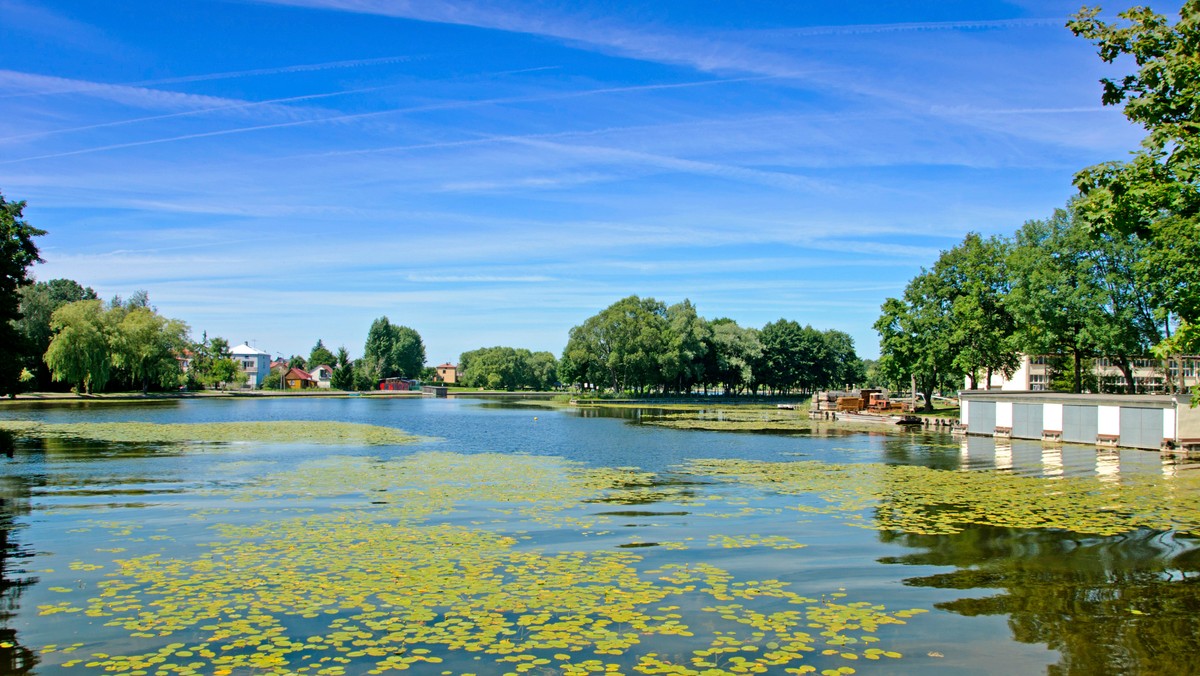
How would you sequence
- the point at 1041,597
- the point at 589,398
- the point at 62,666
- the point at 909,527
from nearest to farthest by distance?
the point at 62,666 → the point at 1041,597 → the point at 909,527 → the point at 589,398

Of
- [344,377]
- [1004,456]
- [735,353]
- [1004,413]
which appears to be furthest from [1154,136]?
[344,377]

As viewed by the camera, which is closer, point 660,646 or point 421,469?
point 660,646

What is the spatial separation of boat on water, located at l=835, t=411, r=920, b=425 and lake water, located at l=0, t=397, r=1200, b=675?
35.5 meters

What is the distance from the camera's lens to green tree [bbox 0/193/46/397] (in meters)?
35.6

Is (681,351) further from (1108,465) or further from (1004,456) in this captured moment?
(1108,465)

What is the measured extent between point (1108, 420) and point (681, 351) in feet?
258

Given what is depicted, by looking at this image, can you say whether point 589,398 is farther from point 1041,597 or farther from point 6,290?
point 1041,597

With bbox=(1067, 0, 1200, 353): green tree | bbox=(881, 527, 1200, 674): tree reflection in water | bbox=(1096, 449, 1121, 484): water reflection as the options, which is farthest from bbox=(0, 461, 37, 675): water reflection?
bbox=(1096, 449, 1121, 484): water reflection

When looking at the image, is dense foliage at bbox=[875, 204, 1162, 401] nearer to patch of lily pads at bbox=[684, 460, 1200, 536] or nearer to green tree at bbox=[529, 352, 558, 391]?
patch of lily pads at bbox=[684, 460, 1200, 536]

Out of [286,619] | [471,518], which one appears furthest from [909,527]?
[286,619]

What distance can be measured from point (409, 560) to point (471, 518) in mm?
5048

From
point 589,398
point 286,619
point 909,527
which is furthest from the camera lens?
point 589,398

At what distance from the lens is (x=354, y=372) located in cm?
18212

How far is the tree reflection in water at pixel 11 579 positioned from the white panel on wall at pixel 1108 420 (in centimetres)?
4792
